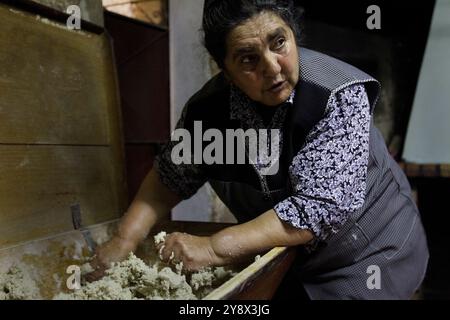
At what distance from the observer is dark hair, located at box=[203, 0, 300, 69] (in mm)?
1119

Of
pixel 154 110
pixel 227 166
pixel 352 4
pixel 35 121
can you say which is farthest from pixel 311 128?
pixel 352 4

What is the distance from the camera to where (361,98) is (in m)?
Answer: 1.16

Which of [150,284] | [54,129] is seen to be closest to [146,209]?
[150,284]

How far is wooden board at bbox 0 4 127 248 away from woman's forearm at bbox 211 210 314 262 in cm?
65

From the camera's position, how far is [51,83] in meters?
1.49

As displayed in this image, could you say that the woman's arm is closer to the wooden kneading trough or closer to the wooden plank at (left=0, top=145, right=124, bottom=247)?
the wooden kneading trough

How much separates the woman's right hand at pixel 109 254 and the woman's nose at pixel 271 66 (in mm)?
658

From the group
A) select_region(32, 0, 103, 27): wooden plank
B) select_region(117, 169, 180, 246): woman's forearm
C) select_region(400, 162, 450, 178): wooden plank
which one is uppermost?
select_region(32, 0, 103, 27): wooden plank

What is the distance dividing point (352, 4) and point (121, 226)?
6.91 feet

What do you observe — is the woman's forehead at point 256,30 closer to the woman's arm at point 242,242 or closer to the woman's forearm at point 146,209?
the woman's arm at point 242,242

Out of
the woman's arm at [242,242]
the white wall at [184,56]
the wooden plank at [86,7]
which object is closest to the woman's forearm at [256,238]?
the woman's arm at [242,242]

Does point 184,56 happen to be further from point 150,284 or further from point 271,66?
point 150,284

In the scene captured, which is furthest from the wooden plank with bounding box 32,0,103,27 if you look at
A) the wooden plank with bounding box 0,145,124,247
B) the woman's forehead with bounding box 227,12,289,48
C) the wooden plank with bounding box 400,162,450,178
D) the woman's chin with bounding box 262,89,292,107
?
the wooden plank with bounding box 400,162,450,178

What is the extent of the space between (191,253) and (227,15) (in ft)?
2.01
